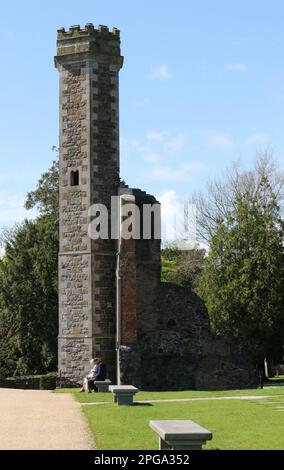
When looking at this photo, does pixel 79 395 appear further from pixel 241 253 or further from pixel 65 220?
pixel 241 253

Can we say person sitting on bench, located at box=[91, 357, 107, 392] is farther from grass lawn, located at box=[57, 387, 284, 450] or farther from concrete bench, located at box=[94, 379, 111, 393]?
grass lawn, located at box=[57, 387, 284, 450]

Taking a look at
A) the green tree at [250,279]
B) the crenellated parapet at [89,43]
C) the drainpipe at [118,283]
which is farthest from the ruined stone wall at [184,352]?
the crenellated parapet at [89,43]

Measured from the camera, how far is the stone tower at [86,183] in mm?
24594

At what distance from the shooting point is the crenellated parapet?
25.6m

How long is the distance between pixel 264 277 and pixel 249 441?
802 inches

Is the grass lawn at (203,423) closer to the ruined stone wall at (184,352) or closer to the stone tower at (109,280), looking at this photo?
the stone tower at (109,280)

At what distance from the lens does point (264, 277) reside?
1203 inches

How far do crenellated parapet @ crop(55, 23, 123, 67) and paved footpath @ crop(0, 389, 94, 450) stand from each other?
39.6 ft

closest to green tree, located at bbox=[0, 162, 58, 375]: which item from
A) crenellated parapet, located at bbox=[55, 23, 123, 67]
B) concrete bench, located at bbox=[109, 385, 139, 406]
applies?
crenellated parapet, located at bbox=[55, 23, 123, 67]

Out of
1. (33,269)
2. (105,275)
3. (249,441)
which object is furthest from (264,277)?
(249,441)

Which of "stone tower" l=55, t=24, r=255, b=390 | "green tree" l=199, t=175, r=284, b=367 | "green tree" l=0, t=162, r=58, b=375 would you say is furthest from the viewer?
"green tree" l=0, t=162, r=58, b=375

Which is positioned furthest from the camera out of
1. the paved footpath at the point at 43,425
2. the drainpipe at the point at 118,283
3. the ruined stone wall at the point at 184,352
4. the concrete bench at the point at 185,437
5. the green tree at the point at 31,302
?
the green tree at the point at 31,302

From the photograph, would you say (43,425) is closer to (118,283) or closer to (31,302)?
(118,283)

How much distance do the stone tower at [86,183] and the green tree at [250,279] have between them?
7384mm
